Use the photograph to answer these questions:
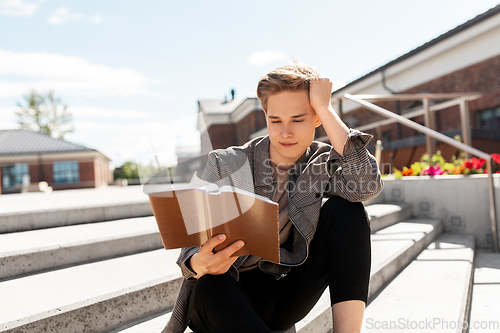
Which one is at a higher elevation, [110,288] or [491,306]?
[110,288]

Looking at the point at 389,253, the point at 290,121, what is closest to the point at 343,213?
the point at 290,121

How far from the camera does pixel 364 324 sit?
1531 millimetres

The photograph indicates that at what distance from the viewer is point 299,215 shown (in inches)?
45.1

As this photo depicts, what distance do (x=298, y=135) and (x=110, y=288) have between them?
990 mm

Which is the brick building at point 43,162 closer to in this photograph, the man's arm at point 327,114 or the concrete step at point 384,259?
the concrete step at point 384,259

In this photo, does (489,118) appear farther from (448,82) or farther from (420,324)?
(420,324)

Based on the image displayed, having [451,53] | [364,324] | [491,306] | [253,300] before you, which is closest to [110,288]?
[253,300]

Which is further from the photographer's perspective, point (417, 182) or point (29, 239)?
point (417, 182)

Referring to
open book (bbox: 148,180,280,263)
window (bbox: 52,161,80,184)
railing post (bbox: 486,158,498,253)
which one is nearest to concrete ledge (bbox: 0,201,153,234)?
open book (bbox: 148,180,280,263)

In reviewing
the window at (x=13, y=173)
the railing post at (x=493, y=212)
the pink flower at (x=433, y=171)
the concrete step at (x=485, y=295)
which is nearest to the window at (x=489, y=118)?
the pink flower at (x=433, y=171)

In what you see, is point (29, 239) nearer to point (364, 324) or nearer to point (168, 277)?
point (168, 277)

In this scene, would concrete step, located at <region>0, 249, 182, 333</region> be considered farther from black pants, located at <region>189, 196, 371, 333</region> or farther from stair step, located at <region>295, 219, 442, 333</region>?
stair step, located at <region>295, 219, 442, 333</region>

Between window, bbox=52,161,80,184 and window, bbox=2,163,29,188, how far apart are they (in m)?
1.80

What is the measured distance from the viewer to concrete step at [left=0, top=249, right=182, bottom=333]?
1.11 meters
